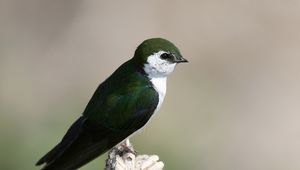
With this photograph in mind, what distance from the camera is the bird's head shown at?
6.34m

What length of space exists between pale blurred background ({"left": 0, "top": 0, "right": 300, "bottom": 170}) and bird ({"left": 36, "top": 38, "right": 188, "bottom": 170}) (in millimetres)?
2558

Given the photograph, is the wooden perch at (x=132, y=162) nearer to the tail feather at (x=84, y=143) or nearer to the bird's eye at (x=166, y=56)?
the tail feather at (x=84, y=143)

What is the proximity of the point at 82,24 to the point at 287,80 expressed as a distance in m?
2.33

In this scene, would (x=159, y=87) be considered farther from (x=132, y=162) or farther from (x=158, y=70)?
(x=132, y=162)

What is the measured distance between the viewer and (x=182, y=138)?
9789 mm

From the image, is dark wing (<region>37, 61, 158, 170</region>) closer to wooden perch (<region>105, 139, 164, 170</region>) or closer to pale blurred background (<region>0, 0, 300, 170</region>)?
wooden perch (<region>105, 139, 164, 170</region>)

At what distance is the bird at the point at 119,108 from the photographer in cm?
622

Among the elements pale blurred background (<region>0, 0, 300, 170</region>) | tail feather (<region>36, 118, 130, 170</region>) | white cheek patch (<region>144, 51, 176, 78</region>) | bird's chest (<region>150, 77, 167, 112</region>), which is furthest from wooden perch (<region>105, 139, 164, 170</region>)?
pale blurred background (<region>0, 0, 300, 170</region>)

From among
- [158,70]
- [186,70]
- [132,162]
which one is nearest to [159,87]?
[158,70]

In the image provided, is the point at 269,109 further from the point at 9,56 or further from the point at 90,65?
the point at 9,56

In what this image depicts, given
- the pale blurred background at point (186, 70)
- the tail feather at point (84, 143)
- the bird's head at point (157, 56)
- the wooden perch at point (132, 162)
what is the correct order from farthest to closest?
the pale blurred background at point (186, 70) → the bird's head at point (157, 56) → the tail feather at point (84, 143) → the wooden perch at point (132, 162)

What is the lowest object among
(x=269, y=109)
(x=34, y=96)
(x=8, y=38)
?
(x=269, y=109)

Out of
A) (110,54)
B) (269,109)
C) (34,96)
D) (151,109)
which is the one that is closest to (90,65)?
(110,54)

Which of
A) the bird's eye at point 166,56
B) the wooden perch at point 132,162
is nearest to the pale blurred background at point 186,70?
the bird's eye at point 166,56
